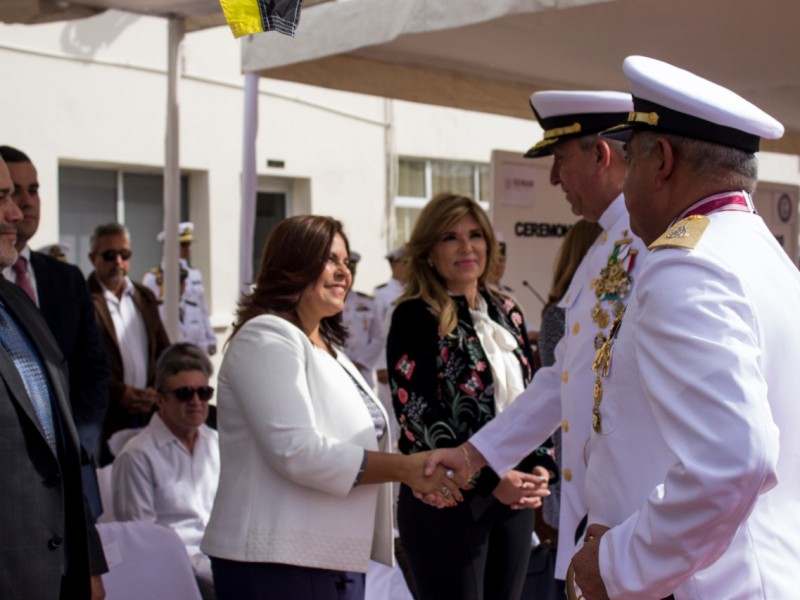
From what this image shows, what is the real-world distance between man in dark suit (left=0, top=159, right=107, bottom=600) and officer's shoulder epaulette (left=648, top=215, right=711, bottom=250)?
142cm

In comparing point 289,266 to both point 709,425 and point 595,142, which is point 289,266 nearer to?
point 595,142

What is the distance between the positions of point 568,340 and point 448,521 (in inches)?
33.2

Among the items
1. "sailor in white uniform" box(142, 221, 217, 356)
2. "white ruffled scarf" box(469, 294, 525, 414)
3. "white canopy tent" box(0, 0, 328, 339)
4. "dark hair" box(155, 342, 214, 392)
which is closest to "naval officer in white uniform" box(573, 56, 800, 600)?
"white ruffled scarf" box(469, 294, 525, 414)

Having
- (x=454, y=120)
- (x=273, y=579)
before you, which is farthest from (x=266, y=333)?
(x=454, y=120)

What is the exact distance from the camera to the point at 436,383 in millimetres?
3459

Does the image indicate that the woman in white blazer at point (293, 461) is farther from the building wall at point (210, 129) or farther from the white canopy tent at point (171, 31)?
the building wall at point (210, 129)

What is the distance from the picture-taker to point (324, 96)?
476 inches

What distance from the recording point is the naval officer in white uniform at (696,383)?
1627 mm

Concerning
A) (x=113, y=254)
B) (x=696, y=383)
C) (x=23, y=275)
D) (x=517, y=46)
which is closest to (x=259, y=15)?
(x=696, y=383)

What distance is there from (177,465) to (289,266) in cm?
162

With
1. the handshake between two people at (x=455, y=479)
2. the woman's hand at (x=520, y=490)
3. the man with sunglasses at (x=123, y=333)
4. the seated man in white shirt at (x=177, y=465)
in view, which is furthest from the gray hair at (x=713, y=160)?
the man with sunglasses at (x=123, y=333)

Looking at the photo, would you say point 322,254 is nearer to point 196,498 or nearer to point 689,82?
point 689,82

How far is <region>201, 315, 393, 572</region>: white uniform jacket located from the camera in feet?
8.97

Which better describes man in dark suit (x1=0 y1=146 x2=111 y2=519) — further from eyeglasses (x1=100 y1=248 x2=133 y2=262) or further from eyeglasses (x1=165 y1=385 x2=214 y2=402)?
eyeglasses (x1=100 y1=248 x2=133 y2=262)
